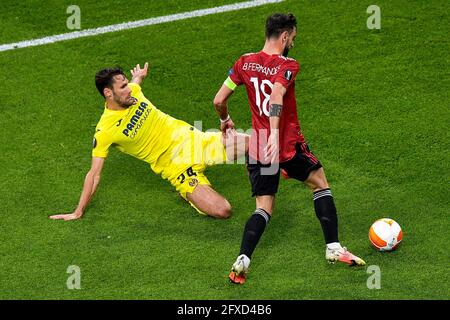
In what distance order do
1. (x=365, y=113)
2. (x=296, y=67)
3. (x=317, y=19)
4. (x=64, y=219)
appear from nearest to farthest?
(x=296, y=67) → (x=64, y=219) → (x=365, y=113) → (x=317, y=19)

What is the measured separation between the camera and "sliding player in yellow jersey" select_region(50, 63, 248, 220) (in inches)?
409

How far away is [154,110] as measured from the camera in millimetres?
10922

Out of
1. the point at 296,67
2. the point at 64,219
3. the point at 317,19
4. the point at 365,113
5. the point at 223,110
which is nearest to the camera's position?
the point at 296,67

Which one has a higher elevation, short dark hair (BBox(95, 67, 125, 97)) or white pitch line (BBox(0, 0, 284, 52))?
white pitch line (BBox(0, 0, 284, 52))

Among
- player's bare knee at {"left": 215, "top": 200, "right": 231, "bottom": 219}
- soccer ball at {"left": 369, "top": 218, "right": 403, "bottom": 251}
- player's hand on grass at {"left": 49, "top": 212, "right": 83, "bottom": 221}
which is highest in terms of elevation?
player's bare knee at {"left": 215, "top": 200, "right": 231, "bottom": 219}

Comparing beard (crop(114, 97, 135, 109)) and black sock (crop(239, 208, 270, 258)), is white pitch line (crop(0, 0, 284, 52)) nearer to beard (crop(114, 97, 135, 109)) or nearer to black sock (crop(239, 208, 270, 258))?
beard (crop(114, 97, 135, 109))

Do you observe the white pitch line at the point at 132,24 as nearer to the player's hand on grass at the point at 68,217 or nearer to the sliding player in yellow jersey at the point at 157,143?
the sliding player in yellow jersey at the point at 157,143

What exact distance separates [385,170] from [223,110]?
89.9 inches

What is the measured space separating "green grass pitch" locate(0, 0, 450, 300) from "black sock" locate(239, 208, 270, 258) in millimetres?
301

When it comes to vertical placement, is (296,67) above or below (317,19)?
below

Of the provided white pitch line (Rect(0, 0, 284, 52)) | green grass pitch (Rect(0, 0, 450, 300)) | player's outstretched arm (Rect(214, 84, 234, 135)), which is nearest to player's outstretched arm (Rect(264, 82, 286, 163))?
player's outstretched arm (Rect(214, 84, 234, 135))

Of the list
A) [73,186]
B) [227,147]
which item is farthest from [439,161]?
[73,186]

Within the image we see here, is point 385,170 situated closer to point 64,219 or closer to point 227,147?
point 227,147

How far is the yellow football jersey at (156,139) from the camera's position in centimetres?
1052
